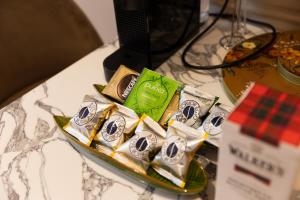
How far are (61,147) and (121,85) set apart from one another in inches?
5.8

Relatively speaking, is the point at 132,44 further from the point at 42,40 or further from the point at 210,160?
the point at 42,40

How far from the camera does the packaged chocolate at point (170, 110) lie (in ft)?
1.90

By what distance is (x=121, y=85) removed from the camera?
2.04 ft

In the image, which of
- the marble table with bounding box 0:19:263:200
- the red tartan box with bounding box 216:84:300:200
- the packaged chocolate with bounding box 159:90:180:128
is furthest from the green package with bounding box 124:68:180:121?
the red tartan box with bounding box 216:84:300:200

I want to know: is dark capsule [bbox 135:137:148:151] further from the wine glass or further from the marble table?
the wine glass

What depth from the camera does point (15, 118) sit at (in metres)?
0.67

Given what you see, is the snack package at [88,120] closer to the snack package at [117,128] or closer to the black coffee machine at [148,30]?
the snack package at [117,128]

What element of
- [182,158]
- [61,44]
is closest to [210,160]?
[182,158]

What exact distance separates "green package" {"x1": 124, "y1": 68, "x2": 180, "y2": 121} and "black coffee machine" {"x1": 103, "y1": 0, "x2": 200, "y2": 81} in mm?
114

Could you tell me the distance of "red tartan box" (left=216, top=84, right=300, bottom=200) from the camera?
0.33 m

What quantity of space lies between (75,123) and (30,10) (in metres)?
0.56

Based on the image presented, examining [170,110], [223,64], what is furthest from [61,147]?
[223,64]

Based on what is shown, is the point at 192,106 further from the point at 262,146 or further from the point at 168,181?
the point at 262,146

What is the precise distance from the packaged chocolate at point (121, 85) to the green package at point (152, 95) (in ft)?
0.05
